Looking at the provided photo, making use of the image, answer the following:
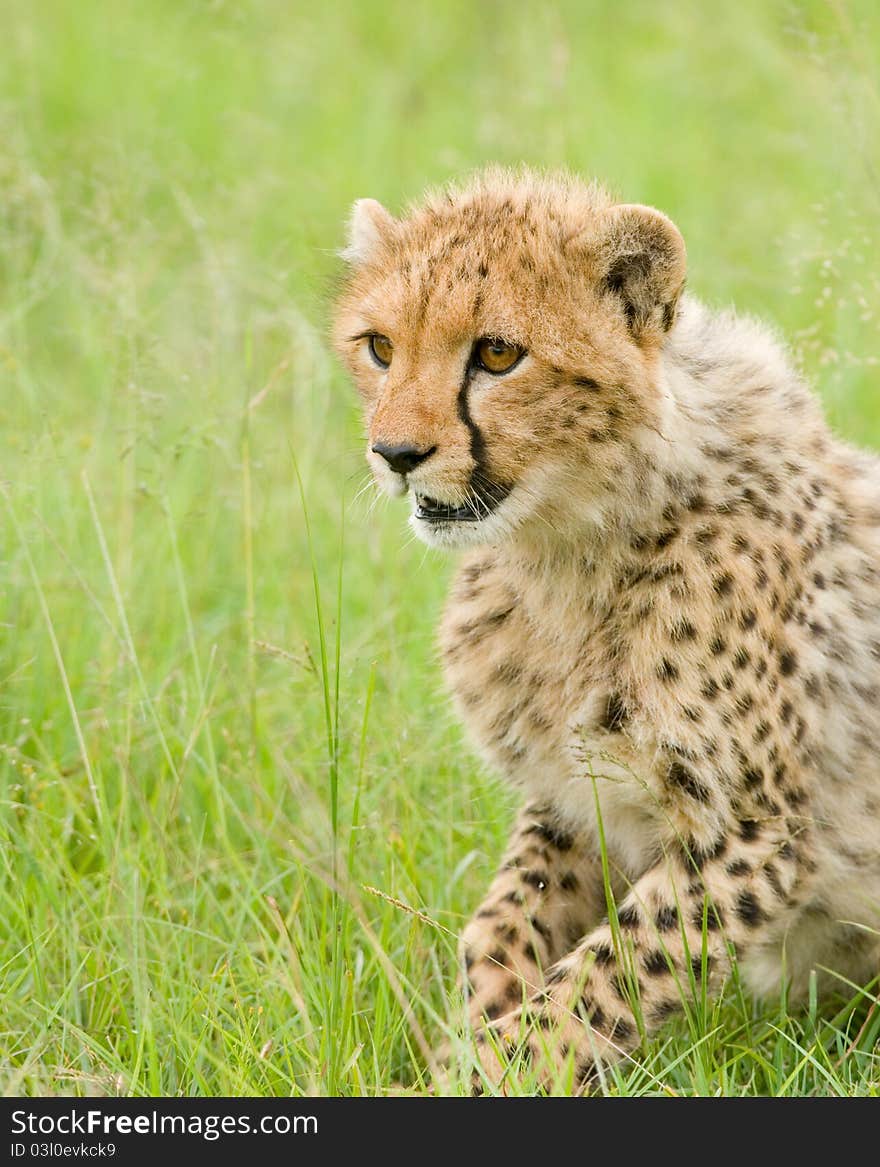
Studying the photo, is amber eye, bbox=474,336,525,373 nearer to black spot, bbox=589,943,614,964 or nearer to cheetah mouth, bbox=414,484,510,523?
cheetah mouth, bbox=414,484,510,523

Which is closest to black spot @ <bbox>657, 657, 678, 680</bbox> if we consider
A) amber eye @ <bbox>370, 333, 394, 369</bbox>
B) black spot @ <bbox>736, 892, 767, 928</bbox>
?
black spot @ <bbox>736, 892, 767, 928</bbox>

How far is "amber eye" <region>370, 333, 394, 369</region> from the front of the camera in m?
2.89

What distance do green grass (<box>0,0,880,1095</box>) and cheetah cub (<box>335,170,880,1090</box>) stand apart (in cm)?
15

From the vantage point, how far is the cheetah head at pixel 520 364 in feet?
8.93

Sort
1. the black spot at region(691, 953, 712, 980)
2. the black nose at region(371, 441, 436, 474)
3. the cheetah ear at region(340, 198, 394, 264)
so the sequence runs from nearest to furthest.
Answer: the black nose at region(371, 441, 436, 474) < the black spot at region(691, 953, 712, 980) < the cheetah ear at region(340, 198, 394, 264)

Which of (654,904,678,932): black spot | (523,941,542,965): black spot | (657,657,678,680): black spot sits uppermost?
(657,657,678,680): black spot

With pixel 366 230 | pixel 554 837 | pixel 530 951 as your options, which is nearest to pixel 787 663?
pixel 554 837

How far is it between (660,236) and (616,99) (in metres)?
4.95

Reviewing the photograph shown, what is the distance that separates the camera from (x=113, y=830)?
3.32 metres

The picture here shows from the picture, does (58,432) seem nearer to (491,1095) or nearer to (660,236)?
(660,236)

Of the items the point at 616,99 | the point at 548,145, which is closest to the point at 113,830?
the point at 548,145

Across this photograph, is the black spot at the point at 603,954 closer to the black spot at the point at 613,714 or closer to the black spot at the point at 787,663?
the black spot at the point at 613,714

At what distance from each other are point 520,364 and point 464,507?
0.25 metres

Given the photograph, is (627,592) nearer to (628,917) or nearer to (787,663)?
(787,663)
